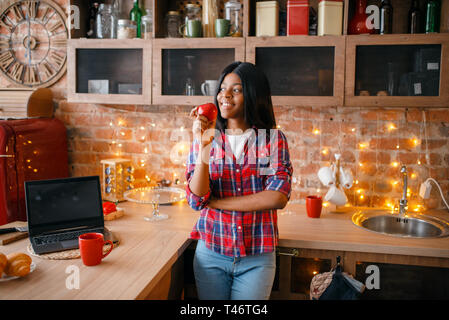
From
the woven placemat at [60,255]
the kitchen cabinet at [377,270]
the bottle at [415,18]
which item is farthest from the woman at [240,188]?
the bottle at [415,18]

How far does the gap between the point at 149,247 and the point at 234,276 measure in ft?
1.22

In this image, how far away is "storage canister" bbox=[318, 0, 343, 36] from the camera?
6.37 feet

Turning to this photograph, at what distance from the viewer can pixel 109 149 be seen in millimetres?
2662

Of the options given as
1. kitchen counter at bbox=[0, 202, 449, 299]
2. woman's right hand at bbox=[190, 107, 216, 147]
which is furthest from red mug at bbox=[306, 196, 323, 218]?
woman's right hand at bbox=[190, 107, 216, 147]

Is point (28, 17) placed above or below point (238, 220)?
above

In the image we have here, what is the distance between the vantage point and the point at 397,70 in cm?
195

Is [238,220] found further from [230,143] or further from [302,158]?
[302,158]

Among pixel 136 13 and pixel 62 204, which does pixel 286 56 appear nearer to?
pixel 136 13

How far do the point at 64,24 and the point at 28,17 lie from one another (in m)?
0.28

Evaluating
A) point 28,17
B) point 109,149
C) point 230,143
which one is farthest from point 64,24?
point 230,143

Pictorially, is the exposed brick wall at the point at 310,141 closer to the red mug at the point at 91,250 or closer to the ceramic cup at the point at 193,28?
the ceramic cup at the point at 193,28

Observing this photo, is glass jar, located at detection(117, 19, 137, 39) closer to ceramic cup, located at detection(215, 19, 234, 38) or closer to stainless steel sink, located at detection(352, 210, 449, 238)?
ceramic cup, located at detection(215, 19, 234, 38)
